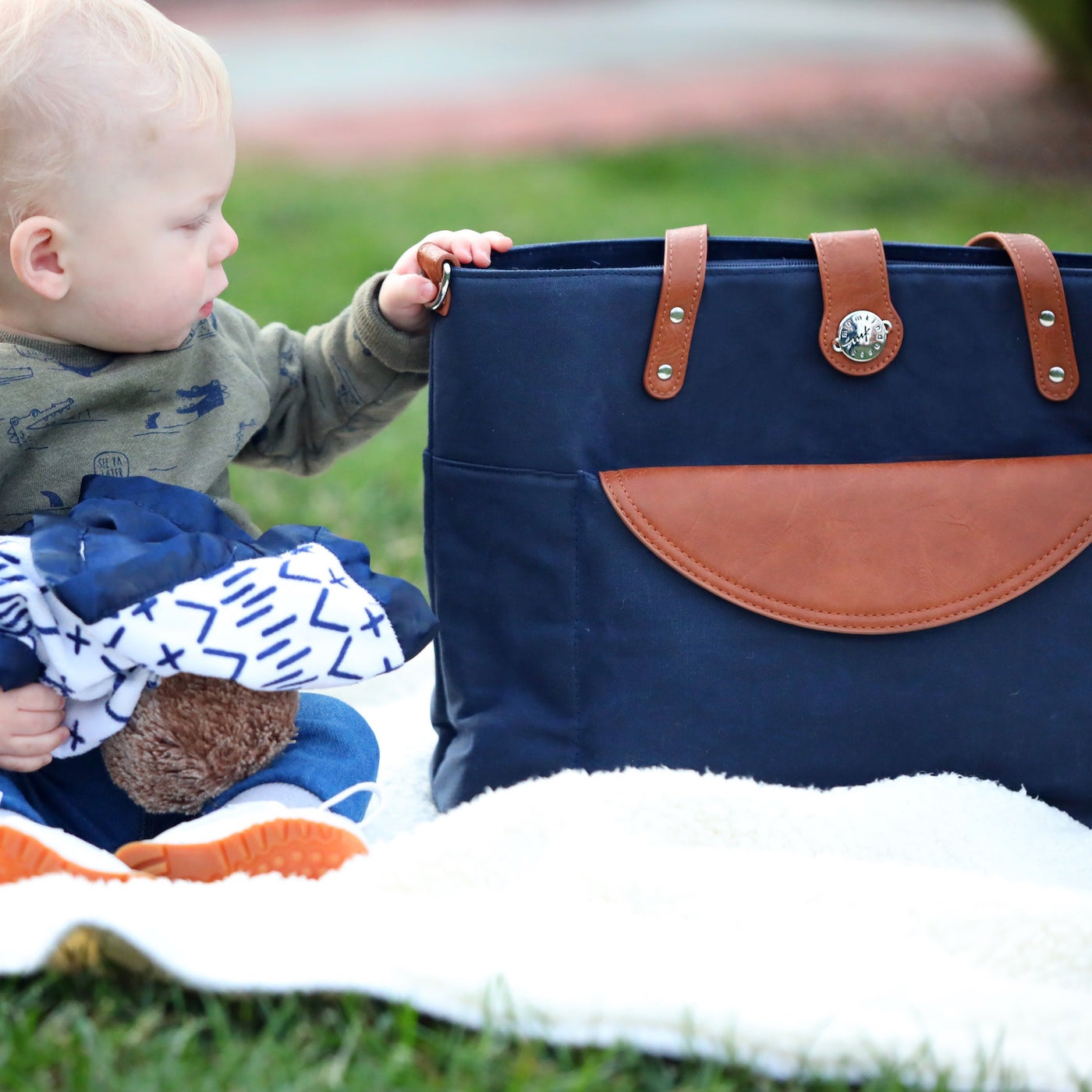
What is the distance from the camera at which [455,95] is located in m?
9.45

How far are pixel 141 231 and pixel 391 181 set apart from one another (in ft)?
17.6

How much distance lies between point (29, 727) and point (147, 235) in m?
0.57

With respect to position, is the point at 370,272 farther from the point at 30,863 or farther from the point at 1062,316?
the point at 30,863

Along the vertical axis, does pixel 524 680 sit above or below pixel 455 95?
below

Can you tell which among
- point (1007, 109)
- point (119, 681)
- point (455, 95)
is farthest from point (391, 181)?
point (119, 681)

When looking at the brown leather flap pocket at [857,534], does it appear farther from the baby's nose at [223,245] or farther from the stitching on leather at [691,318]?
the baby's nose at [223,245]

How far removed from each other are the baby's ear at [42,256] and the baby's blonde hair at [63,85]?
3 centimetres

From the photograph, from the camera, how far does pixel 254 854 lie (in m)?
1.43

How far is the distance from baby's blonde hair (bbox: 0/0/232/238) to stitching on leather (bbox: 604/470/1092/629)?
69cm

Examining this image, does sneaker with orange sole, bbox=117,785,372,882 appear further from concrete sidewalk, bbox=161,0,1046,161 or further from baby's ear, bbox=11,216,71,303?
concrete sidewalk, bbox=161,0,1046,161

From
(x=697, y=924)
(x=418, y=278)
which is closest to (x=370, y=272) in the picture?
(x=418, y=278)

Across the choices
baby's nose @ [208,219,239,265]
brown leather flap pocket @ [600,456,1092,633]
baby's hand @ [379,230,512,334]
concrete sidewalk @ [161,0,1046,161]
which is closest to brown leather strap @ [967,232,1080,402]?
brown leather flap pocket @ [600,456,1092,633]

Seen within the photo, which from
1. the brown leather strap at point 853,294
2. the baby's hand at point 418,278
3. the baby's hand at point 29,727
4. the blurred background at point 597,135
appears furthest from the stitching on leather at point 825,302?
the blurred background at point 597,135

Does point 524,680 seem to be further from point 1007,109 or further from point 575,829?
point 1007,109
